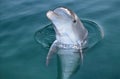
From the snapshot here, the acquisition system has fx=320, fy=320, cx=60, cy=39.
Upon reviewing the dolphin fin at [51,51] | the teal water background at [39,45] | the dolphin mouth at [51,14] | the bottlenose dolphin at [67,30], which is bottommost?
the teal water background at [39,45]

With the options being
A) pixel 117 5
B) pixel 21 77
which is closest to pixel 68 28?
pixel 21 77

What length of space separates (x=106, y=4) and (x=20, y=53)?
3554 millimetres

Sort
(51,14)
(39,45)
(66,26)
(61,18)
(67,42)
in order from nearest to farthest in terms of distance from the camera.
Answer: (51,14), (61,18), (66,26), (67,42), (39,45)

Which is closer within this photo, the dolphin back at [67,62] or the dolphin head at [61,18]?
the dolphin head at [61,18]

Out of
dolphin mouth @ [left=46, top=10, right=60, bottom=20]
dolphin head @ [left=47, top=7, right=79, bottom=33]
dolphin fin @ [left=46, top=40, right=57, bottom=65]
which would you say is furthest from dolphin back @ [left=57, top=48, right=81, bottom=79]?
dolphin mouth @ [left=46, top=10, right=60, bottom=20]

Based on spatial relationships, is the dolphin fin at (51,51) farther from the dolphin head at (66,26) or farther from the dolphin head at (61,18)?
the dolphin head at (61,18)

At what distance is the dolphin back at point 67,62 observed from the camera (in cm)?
705

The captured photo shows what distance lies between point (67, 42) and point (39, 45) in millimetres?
1006

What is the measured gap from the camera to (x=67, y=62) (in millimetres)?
7250

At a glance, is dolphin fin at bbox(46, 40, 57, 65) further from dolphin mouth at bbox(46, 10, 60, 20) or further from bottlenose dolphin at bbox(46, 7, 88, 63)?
dolphin mouth at bbox(46, 10, 60, 20)

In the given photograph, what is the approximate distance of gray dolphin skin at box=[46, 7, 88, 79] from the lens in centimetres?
701

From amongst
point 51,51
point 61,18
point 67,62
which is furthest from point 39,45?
point 61,18

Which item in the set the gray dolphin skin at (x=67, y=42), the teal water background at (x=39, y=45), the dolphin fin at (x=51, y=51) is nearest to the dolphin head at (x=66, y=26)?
the gray dolphin skin at (x=67, y=42)

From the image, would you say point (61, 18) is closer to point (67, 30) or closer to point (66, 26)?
point (66, 26)
